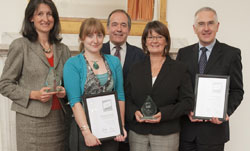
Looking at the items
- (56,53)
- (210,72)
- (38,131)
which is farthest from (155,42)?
(38,131)

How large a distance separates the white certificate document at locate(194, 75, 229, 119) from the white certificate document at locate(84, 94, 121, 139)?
0.65 metres

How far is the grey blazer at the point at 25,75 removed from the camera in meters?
1.67

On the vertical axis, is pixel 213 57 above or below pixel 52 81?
above

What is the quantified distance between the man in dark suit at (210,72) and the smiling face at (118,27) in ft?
2.11

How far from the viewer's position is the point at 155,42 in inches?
70.6

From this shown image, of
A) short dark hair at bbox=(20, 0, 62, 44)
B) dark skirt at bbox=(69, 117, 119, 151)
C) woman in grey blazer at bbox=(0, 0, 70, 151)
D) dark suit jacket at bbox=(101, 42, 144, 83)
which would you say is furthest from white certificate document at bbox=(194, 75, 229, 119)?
short dark hair at bbox=(20, 0, 62, 44)

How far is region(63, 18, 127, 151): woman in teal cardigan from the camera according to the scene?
1.59m

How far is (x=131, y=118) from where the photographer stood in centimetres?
178

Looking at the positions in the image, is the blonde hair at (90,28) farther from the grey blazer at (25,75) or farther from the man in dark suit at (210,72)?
the man in dark suit at (210,72)

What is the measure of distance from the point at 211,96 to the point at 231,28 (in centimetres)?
190

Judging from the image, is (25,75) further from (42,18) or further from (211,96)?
(211,96)

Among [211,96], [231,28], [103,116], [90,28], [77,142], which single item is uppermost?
[231,28]

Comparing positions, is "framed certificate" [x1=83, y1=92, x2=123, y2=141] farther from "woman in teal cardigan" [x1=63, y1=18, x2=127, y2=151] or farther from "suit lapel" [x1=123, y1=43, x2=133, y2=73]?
"suit lapel" [x1=123, y1=43, x2=133, y2=73]

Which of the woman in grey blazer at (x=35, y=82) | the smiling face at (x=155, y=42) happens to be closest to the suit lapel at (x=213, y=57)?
the smiling face at (x=155, y=42)
